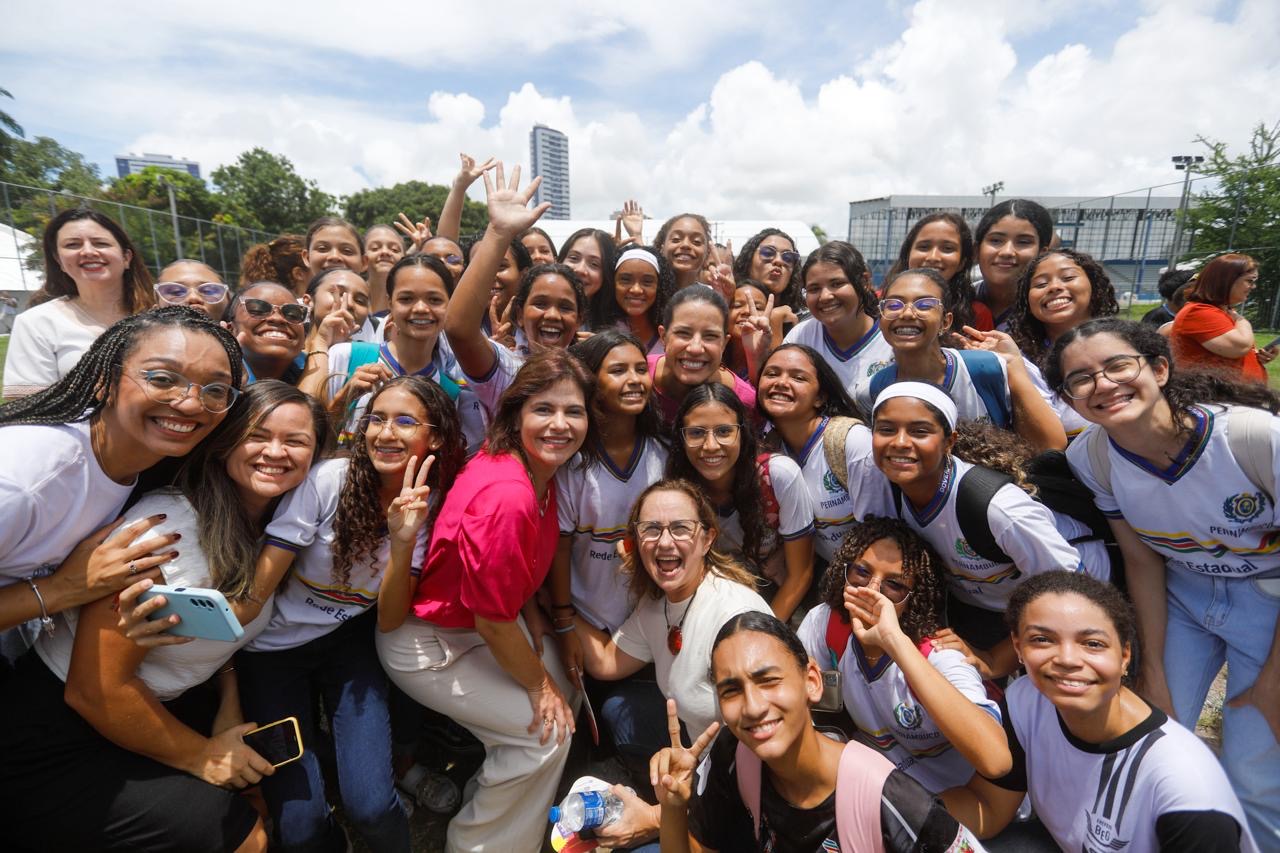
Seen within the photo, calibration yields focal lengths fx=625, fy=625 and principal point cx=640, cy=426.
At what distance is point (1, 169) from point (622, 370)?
41898mm

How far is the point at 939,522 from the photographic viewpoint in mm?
2990

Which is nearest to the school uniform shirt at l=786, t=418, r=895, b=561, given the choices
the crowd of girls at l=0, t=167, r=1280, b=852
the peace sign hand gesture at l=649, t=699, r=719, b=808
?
the crowd of girls at l=0, t=167, r=1280, b=852

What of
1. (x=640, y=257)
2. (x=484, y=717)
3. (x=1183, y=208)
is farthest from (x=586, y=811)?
(x=1183, y=208)

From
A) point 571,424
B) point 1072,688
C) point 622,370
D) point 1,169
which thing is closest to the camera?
point 1072,688

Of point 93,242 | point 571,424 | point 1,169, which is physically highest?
point 1,169

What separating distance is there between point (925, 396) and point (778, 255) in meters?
3.20

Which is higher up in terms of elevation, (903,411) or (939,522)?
(903,411)

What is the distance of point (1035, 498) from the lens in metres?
3.00

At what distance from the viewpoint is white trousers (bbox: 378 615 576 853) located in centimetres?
312

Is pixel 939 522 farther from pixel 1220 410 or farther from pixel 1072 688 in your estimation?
pixel 1220 410

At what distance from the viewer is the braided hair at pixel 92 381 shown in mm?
2355

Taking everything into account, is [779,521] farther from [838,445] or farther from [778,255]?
[778,255]

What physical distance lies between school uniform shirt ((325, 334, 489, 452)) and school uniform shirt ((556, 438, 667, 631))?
76 cm

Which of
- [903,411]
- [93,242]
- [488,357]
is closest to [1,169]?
[93,242]
